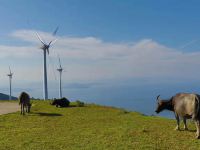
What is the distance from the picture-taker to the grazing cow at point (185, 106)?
2084cm

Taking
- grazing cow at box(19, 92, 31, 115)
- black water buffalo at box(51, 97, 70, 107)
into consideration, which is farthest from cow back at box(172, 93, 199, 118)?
black water buffalo at box(51, 97, 70, 107)

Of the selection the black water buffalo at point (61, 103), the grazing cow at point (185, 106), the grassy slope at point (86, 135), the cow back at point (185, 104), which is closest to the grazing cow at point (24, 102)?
the grassy slope at point (86, 135)

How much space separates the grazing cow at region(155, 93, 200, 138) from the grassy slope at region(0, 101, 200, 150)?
3.34ft

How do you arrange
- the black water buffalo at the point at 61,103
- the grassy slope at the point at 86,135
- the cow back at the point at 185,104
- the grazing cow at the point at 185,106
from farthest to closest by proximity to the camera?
the black water buffalo at the point at 61,103, the cow back at the point at 185,104, the grazing cow at the point at 185,106, the grassy slope at the point at 86,135

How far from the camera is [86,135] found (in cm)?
2150

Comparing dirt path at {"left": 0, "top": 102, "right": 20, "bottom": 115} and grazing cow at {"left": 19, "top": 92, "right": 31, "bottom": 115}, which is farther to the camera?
dirt path at {"left": 0, "top": 102, "right": 20, "bottom": 115}

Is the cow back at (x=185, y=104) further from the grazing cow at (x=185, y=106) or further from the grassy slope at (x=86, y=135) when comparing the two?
the grassy slope at (x=86, y=135)

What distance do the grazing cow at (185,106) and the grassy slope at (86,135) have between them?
1.02 meters

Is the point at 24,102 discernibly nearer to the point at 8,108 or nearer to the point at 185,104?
the point at 8,108

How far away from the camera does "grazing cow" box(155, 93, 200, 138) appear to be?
68.4 feet

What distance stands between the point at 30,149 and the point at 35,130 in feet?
19.4

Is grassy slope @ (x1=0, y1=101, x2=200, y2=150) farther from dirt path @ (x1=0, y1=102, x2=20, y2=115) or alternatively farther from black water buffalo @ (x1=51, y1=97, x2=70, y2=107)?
black water buffalo @ (x1=51, y1=97, x2=70, y2=107)

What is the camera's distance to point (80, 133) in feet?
73.2

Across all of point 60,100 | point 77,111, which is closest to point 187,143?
point 77,111
